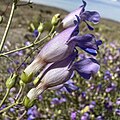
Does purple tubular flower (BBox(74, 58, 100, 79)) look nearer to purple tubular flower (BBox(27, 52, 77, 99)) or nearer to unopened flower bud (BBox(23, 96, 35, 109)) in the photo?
purple tubular flower (BBox(27, 52, 77, 99))

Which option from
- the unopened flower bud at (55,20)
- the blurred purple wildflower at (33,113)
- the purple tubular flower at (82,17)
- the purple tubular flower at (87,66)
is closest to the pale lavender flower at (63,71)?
the purple tubular flower at (87,66)

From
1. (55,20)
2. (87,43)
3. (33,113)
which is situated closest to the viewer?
(87,43)

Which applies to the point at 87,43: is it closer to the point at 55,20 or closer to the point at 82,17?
the point at 82,17

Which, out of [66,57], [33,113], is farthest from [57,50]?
[33,113]

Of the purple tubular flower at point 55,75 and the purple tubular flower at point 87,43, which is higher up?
the purple tubular flower at point 87,43

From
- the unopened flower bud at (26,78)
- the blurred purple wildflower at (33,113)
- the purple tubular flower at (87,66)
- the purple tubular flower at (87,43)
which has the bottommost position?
the blurred purple wildflower at (33,113)

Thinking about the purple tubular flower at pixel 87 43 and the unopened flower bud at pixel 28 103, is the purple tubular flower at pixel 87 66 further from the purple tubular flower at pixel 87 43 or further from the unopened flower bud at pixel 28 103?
the unopened flower bud at pixel 28 103

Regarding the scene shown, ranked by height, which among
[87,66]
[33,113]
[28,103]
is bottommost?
[33,113]
